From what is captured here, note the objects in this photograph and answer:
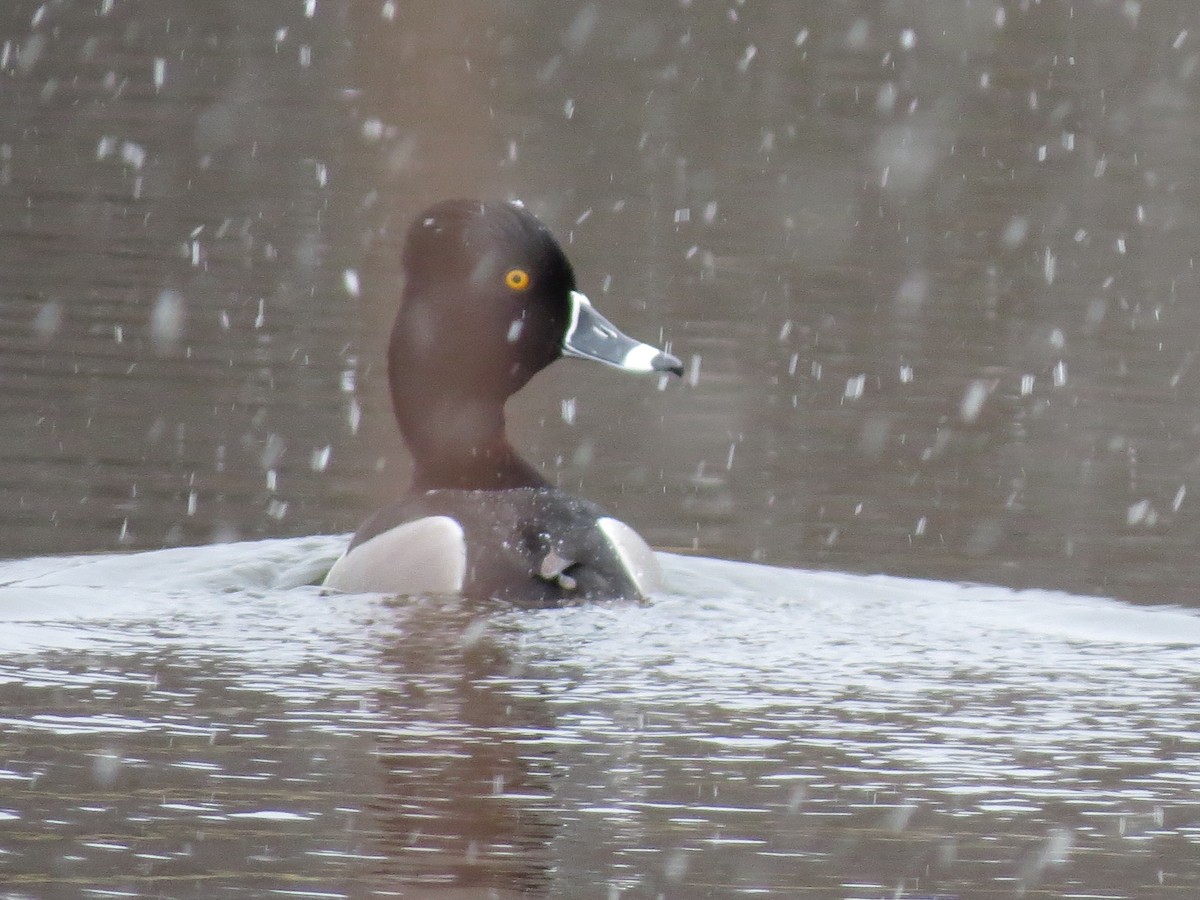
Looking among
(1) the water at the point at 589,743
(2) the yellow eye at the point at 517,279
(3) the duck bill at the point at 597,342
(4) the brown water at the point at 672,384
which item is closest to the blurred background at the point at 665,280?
(4) the brown water at the point at 672,384

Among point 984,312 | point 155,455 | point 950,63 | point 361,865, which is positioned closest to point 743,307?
point 984,312

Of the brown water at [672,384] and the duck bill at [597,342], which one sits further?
the duck bill at [597,342]

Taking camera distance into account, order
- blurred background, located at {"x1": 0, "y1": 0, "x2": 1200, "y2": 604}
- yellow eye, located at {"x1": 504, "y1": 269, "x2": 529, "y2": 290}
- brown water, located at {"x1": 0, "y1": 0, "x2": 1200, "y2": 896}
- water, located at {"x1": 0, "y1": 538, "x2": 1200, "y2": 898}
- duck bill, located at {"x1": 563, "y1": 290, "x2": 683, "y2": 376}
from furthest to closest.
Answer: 1. blurred background, located at {"x1": 0, "y1": 0, "x2": 1200, "y2": 604}
2. duck bill, located at {"x1": 563, "y1": 290, "x2": 683, "y2": 376}
3. yellow eye, located at {"x1": 504, "y1": 269, "x2": 529, "y2": 290}
4. brown water, located at {"x1": 0, "y1": 0, "x2": 1200, "y2": 896}
5. water, located at {"x1": 0, "y1": 538, "x2": 1200, "y2": 898}

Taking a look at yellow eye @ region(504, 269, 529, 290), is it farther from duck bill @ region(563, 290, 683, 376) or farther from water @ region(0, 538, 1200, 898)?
water @ region(0, 538, 1200, 898)

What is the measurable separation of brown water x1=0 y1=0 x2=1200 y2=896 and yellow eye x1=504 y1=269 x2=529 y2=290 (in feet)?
3.91

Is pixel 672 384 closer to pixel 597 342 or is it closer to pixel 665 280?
pixel 665 280

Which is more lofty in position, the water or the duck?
the duck

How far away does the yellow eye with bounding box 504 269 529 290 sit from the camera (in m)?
7.88

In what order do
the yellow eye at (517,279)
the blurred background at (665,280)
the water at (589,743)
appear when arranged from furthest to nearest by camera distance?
the blurred background at (665,280)
the yellow eye at (517,279)
the water at (589,743)

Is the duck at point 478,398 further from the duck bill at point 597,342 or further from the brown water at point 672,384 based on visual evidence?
the brown water at point 672,384

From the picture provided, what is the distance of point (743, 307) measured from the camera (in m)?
14.6

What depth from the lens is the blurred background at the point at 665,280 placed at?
387 inches

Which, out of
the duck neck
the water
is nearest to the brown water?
the water

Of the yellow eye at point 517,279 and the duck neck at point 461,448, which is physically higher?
the yellow eye at point 517,279
